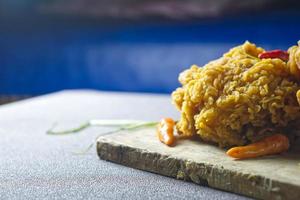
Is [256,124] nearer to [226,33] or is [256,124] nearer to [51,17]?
[226,33]

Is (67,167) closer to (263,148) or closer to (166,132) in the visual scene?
(166,132)

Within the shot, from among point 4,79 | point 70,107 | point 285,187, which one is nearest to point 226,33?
point 70,107

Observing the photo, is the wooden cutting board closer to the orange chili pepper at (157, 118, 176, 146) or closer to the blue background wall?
the orange chili pepper at (157, 118, 176, 146)

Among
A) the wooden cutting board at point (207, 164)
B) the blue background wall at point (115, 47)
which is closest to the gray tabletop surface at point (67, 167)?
the wooden cutting board at point (207, 164)

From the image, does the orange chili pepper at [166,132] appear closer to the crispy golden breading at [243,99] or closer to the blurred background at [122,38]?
the crispy golden breading at [243,99]

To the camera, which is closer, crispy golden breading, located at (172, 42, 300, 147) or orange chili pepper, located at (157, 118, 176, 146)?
crispy golden breading, located at (172, 42, 300, 147)

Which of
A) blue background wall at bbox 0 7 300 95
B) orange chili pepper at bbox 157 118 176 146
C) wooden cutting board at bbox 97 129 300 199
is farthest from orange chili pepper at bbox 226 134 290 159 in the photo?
blue background wall at bbox 0 7 300 95

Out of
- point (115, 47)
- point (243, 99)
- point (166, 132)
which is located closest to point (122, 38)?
point (115, 47)
